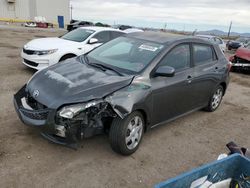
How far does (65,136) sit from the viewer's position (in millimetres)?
3318

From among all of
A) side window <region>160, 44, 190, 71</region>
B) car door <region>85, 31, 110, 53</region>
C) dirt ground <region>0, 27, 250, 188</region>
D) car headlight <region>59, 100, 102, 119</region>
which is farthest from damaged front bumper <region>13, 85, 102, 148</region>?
car door <region>85, 31, 110, 53</region>

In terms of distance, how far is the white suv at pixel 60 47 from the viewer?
7406 millimetres

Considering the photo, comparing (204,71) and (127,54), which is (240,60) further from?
(127,54)

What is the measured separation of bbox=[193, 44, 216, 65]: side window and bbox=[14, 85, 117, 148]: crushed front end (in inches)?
91.8

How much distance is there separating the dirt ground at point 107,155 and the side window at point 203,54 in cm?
124

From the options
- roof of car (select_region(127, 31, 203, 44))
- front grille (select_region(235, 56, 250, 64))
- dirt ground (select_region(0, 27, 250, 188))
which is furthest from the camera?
front grille (select_region(235, 56, 250, 64))

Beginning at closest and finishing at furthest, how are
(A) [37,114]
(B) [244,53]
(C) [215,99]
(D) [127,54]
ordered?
(A) [37,114]
(D) [127,54]
(C) [215,99]
(B) [244,53]

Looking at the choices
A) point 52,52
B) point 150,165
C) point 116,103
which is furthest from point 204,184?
point 52,52

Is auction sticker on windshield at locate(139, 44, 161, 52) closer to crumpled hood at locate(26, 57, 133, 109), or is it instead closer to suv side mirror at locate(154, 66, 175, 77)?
suv side mirror at locate(154, 66, 175, 77)

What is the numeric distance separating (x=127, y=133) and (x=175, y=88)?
1.23m

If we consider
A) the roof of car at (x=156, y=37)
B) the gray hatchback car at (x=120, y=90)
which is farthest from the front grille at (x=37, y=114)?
the roof of car at (x=156, y=37)

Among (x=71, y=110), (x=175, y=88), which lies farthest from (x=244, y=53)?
(x=71, y=110)

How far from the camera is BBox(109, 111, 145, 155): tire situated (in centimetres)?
350

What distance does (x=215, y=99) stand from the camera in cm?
588
